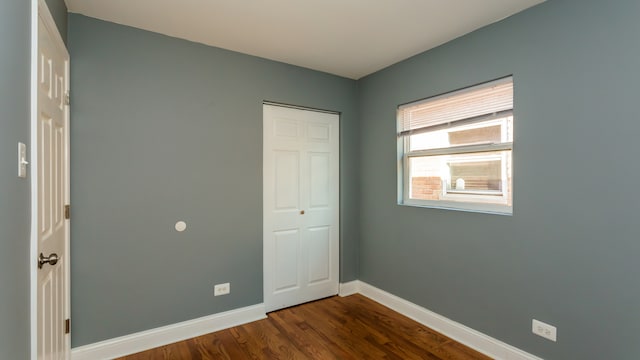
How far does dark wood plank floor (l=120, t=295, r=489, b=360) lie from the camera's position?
2.30 meters

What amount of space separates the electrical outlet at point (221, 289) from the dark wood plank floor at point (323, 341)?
33 centimetres

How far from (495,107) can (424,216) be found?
111cm

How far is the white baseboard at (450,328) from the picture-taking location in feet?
7.16

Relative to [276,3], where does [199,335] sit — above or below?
below

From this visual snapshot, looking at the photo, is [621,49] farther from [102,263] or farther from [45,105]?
[102,263]

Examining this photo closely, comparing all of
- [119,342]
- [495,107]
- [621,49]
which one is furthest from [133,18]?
[621,49]

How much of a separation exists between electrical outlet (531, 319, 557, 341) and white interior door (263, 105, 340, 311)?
1.93 m

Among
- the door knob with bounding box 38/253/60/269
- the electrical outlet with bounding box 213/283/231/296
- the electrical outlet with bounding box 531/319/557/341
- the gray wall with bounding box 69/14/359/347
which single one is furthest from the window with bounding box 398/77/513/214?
the door knob with bounding box 38/253/60/269

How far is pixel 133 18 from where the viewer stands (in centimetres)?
222
